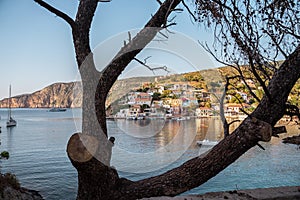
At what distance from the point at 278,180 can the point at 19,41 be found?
10384 mm

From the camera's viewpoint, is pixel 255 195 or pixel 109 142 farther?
pixel 109 142

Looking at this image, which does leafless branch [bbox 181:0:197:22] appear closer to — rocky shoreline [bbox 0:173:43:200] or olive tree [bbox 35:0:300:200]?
olive tree [bbox 35:0:300:200]

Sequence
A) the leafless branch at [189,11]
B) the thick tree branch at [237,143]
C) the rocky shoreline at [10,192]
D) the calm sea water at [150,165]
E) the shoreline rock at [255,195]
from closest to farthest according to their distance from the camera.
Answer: the shoreline rock at [255,195]
the thick tree branch at [237,143]
the leafless branch at [189,11]
the rocky shoreline at [10,192]
the calm sea water at [150,165]

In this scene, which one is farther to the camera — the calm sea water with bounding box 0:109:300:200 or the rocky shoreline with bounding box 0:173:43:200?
the calm sea water with bounding box 0:109:300:200

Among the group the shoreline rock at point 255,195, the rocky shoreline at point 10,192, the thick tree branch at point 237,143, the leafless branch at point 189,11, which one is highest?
the leafless branch at point 189,11

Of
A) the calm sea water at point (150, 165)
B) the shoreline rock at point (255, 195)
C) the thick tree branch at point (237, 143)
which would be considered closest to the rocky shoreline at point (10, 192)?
the calm sea water at point (150, 165)

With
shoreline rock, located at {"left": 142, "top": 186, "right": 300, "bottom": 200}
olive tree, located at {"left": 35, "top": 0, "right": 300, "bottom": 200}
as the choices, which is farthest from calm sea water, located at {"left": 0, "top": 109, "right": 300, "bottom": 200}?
shoreline rock, located at {"left": 142, "top": 186, "right": 300, "bottom": 200}

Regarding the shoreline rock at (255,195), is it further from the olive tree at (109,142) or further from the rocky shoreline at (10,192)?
the rocky shoreline at (10,192)

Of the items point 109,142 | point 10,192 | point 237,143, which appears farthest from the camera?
point 10,192

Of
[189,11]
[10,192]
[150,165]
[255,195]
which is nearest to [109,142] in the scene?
[255,195]

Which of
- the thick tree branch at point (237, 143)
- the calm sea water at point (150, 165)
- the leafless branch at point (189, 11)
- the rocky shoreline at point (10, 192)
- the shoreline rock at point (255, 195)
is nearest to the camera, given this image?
the shoreline rock at point (255, 195)

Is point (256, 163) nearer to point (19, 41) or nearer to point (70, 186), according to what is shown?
point (70, 186)

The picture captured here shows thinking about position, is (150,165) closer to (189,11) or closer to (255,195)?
(189,11)

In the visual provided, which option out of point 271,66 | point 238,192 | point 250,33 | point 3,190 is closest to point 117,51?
point 250,33
